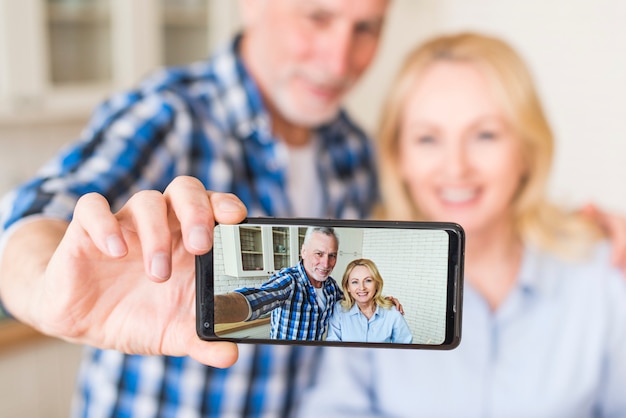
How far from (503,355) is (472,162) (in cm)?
27

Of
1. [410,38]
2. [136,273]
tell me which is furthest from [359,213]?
[136,273]

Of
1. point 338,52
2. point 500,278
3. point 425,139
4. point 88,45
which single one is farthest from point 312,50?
point 88,45

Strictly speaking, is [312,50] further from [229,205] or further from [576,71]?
[229,205]

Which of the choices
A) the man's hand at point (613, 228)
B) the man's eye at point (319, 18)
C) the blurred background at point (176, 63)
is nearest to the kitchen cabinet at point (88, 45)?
the blurred background at point (176, 63)

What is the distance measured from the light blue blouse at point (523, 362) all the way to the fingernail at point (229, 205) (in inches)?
20.5

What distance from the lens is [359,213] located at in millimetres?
1023

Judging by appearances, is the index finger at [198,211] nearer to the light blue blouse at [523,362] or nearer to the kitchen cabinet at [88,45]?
the light blue blouse at [523,362]

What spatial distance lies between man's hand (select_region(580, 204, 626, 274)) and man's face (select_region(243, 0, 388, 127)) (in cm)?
39

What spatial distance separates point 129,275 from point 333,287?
0.17 metres

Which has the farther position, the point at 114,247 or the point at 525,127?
the point at 525,127

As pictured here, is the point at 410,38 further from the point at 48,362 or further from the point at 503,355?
the point at 48,362

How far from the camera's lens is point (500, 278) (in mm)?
942

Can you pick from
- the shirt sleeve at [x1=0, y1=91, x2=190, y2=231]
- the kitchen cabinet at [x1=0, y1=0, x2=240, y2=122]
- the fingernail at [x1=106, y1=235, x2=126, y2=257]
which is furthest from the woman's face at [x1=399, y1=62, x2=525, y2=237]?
A: the kitchen cabinet at [x1=0, y1=0, x2=240, y2=122]

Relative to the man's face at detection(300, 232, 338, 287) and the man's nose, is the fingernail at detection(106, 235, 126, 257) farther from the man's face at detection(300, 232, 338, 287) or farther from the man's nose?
the man's nose
